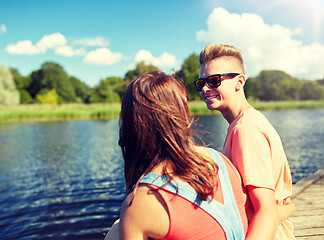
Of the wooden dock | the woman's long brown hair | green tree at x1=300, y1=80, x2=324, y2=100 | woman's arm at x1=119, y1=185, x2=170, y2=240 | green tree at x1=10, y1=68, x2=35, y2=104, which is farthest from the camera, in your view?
green tree at x1=300, y1=80, x2=324, y2=100

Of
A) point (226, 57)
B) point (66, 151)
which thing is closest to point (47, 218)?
point (226, 57)

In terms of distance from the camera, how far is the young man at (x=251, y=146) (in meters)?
1.40

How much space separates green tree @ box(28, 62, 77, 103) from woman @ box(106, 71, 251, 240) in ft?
199

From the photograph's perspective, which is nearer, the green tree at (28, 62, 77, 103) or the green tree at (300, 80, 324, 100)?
the green tree at (28, 62, 77, 103)

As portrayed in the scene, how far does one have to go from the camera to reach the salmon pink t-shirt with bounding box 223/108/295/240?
1420 millimetres

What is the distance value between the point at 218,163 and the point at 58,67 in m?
65.8

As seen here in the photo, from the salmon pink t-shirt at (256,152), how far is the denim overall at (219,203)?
166 mm

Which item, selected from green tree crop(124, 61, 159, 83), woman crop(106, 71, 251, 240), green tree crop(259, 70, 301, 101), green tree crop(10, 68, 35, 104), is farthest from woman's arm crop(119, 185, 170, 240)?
green tree crop(259, 70, 301, 101)

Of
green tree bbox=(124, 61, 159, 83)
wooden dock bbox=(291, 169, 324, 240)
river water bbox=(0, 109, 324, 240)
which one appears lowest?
river water bbox=(0, 109, 324, 240)

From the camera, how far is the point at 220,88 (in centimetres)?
183

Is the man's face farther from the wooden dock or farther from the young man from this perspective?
the wooden dock

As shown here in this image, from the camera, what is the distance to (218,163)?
1.33 metres

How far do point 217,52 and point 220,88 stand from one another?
232 millimetres

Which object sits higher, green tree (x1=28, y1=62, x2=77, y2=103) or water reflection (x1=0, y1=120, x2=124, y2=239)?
green tree (x1=28, y1=62, x2=77, y2=103)
